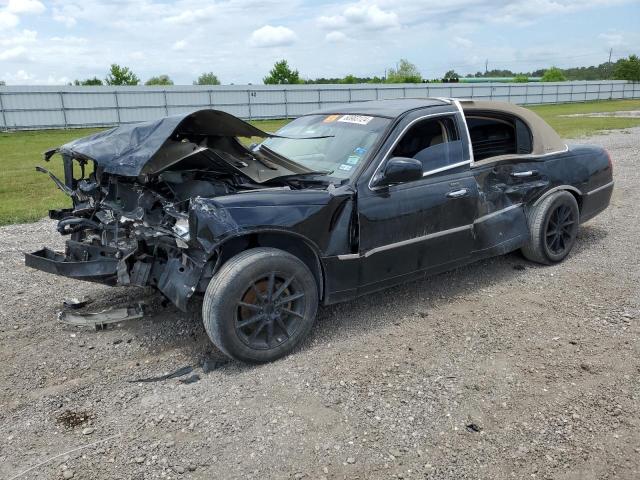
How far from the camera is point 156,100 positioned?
3084cm

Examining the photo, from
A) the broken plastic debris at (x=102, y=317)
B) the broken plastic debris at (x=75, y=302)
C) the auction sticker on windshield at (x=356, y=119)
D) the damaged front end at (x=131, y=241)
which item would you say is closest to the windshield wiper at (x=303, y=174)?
the damaged front end at (x=131, y=241)

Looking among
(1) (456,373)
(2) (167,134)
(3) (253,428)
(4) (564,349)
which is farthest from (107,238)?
(4) (564,349)

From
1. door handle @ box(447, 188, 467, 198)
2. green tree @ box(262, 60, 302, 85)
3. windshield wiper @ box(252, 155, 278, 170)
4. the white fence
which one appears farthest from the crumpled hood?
green tree @ box(262, 60, 302, 85)

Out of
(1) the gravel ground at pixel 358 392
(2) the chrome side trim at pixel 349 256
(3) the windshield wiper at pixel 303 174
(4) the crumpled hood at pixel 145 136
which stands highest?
(4) the crumpled hood at pixel 145 136

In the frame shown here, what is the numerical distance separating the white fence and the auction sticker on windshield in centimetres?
1757

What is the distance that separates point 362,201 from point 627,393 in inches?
82.6

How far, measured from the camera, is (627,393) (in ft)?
11.0

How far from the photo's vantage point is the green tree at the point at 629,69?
220 ft

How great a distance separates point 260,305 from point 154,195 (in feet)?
4.02

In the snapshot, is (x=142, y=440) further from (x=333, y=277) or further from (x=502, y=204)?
(x=502, y=204)

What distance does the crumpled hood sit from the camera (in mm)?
3918

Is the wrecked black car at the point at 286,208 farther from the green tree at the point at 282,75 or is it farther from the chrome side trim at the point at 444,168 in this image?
the green tree at the point at 282,75

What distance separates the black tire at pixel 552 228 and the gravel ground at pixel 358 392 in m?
0.51

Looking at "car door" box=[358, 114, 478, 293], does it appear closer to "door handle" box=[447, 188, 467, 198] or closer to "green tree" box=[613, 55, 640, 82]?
"door handle" box=[447, 188, 467, 198]
